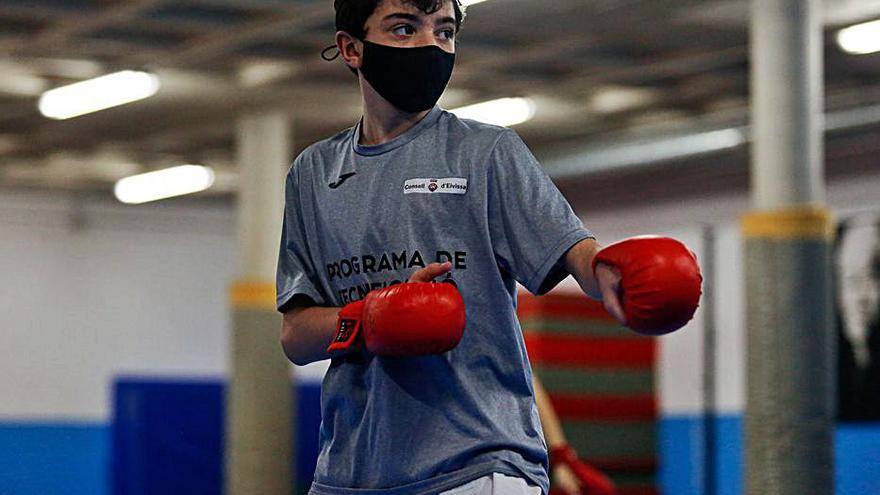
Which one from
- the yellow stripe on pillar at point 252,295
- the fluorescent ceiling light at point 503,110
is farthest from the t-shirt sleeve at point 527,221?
the fluorescent ceiling light at point 503,110

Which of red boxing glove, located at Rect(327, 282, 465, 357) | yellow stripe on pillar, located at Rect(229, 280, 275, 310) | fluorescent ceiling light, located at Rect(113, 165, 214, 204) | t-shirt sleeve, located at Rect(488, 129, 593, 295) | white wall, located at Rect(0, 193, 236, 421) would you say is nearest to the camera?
red boxing glove, located at Rect(327, 282, 465, 357)

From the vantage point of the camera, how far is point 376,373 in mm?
2473

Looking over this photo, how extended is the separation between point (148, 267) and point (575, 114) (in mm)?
7492

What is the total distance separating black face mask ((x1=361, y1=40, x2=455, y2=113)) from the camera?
8.46 ft

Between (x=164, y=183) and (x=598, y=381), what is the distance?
7082mm

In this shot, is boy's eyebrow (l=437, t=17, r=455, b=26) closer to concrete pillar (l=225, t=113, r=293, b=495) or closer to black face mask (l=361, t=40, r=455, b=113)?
black face mask (l=361, t=40, r=455, b=113)

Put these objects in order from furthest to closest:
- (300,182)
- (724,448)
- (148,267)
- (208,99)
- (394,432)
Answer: (148,267) → (724,448) → (208,99) → (300,182) → (394,432)

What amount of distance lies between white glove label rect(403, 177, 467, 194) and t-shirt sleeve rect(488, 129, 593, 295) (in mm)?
52

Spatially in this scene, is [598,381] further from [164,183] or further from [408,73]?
[408,73]

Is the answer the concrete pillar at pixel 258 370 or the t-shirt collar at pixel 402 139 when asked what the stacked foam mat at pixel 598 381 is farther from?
the t-shirt collar at pixel 402 139

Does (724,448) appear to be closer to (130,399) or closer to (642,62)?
(642,62)

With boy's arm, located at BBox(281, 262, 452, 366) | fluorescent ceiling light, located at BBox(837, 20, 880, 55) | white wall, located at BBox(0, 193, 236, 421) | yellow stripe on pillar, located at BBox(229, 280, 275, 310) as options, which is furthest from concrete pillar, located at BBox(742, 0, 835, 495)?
white wall, located at BBox(0, 193, 236, 421)

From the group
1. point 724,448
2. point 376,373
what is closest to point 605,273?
point 376,373

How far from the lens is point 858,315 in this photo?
13305mm
